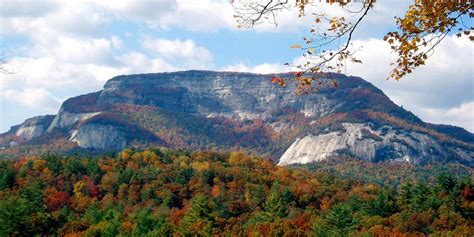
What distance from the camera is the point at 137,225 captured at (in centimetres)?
8138

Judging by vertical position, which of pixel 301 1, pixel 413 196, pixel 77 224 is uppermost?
pixel 301 1

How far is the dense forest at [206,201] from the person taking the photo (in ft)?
261

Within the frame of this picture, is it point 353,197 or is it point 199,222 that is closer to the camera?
point 199,222

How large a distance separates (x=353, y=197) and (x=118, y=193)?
56.4 m

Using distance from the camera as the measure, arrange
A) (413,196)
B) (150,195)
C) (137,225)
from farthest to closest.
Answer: (150,195) < (413,196) < (137,225)

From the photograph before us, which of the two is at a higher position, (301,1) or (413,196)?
(301,1)

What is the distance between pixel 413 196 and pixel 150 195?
60496mm

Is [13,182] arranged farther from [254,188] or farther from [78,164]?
[254,188]

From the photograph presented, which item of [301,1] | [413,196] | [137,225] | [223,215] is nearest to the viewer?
[301,1]

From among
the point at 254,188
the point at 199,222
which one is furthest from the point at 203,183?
the point at 199,222

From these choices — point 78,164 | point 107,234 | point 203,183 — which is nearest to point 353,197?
point 203,183

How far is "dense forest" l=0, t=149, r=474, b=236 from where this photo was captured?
261 feet

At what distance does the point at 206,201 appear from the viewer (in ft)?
299

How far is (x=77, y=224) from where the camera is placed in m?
83.2
